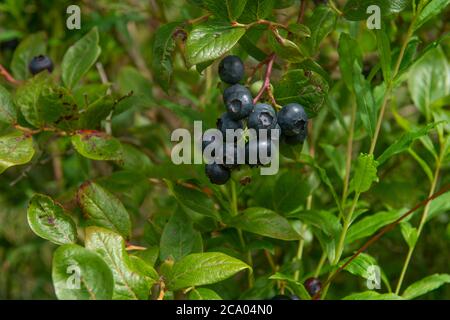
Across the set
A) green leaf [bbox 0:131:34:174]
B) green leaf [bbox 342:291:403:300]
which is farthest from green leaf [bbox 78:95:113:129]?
green leaf [bbox 342:291:403:300]

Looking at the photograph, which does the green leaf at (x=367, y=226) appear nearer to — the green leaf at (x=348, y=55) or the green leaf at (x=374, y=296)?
the green leaf at (x=374, y=296)

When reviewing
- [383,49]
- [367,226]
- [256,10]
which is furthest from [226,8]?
[367,226]

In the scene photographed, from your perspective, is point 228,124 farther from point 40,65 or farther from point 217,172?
point 40,65

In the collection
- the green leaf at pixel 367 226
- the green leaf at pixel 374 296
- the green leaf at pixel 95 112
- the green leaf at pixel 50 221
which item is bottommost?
the green leaf at pixel 374 296

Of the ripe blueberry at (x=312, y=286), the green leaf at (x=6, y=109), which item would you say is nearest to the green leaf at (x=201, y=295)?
the ripe blueberry at (x=312, y=286)

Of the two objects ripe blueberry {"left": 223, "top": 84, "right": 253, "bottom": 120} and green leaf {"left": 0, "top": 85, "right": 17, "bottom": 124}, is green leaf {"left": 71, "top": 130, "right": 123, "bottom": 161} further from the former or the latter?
ripe blueberry {"left": 223, "top": 84, "right": 253, "bottom": 120}
